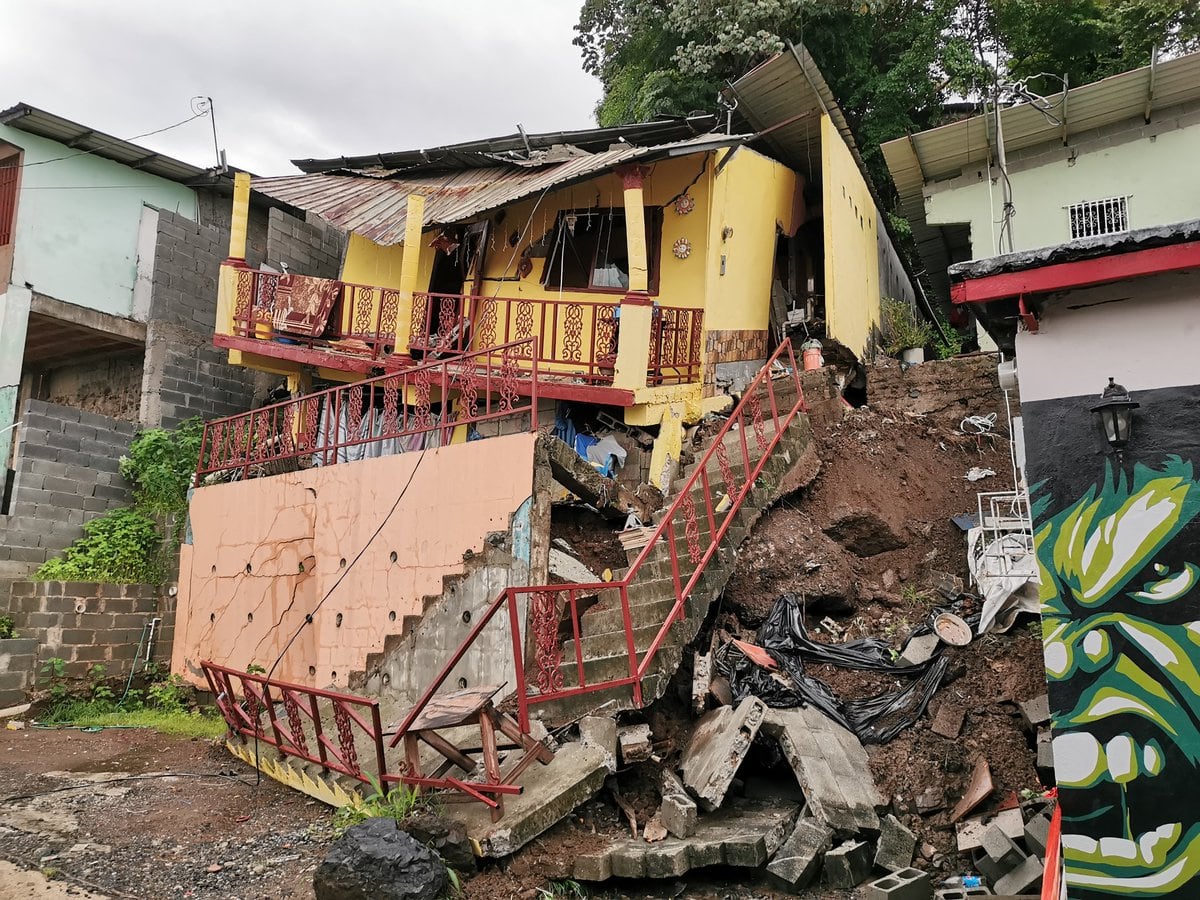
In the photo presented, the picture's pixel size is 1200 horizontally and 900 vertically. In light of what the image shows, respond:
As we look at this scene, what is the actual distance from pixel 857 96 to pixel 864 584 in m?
14.4

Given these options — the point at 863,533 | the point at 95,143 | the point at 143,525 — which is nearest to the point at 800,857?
the point at 863,533

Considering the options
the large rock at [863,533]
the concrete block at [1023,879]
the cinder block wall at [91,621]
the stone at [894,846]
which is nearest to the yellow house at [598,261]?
the large rock at [863,533]

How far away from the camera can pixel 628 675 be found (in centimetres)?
644

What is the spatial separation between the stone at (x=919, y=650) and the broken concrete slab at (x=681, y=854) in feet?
6.63

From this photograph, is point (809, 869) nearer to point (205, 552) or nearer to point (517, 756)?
point (517, 756)

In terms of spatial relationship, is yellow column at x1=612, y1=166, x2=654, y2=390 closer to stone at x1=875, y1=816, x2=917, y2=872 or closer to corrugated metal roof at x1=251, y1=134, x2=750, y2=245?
corrugated metal roof at x1=251, y1=134, x2=750, y2=245

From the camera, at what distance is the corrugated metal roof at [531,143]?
1233cm

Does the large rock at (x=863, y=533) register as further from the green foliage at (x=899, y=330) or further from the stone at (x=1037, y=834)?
the green foliage at (x=899, y=330)

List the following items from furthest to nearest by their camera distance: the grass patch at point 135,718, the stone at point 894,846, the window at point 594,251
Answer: the window at point 594,251
the grass patch at point 135,718
the stone at point 894,846

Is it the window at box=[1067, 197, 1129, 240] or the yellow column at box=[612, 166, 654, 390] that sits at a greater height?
the window at box=[1067, 197, 1129, 240]

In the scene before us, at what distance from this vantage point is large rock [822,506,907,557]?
8688 millimetres

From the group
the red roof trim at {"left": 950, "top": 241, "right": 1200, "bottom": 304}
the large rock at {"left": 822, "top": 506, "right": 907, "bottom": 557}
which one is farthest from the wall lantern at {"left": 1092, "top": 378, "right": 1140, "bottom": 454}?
the large rock at {"left": 822, "top": 506, "right": 907, "bottom": 557}

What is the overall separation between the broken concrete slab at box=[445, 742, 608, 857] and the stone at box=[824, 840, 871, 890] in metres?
1.54

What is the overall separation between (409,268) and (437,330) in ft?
3.97
